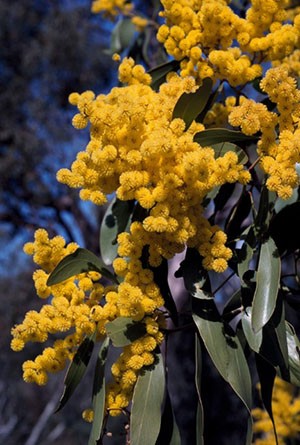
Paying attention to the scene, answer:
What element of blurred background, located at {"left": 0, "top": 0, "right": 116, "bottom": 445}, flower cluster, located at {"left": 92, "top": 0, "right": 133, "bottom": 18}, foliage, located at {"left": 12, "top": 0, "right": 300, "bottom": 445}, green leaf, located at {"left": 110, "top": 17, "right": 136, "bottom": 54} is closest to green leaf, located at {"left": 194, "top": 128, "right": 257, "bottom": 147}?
foliage, located at {"left": 12, "top": 0, "right": 300, "bottom": 445}

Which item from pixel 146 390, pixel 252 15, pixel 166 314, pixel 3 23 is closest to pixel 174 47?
pixel 252 15

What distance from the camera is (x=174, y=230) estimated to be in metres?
0.89

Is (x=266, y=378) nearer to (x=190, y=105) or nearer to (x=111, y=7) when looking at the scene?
(x=190, y=105)

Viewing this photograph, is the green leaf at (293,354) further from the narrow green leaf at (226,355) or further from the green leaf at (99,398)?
the green leaf at (99,398)

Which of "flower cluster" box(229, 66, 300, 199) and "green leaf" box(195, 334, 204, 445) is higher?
"flower cluster" box(229, 66, 300, 199)

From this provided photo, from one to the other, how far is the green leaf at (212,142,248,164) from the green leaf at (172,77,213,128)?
2.7 inches

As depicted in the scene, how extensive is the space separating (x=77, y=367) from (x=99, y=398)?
7cm

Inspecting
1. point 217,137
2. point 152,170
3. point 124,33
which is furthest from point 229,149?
point 124,33

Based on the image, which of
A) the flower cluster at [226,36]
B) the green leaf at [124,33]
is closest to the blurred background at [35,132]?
the green leaf at [124,33]

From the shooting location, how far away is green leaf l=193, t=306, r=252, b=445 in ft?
3.32

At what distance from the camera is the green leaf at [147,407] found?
102 centimetres

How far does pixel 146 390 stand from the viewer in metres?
1.03

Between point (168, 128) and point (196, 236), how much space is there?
0.61 ft

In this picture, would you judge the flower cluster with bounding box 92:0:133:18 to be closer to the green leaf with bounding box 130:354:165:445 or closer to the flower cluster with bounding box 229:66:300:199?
Answer: the flower cluster with bounding box 229:66:300:199
